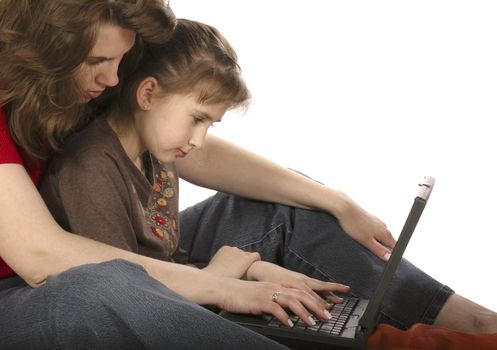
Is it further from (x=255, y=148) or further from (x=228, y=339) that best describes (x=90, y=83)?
(x=255, y=148)

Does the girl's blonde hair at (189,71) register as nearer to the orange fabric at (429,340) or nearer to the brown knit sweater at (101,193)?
the brown knit sweater at (101,193)

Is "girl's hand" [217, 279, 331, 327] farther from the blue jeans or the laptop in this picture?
the blue jeans

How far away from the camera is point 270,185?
2.34 m

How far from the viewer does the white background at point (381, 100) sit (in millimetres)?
3539

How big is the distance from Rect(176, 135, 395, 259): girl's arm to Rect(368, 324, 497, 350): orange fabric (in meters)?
0.32

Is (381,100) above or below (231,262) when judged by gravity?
above

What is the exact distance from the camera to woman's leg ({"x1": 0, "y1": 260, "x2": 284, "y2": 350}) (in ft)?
5.39

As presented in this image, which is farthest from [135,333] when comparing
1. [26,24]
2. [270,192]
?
[270,192]

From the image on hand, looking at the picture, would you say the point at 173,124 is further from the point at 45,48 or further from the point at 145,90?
the point at 45,48

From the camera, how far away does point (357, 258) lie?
2234 mm

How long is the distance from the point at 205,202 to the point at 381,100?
5.05 ft

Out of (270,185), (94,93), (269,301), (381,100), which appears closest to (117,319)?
(269,301)

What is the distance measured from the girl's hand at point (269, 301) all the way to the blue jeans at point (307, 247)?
10.4 inches

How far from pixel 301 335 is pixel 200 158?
62cm
